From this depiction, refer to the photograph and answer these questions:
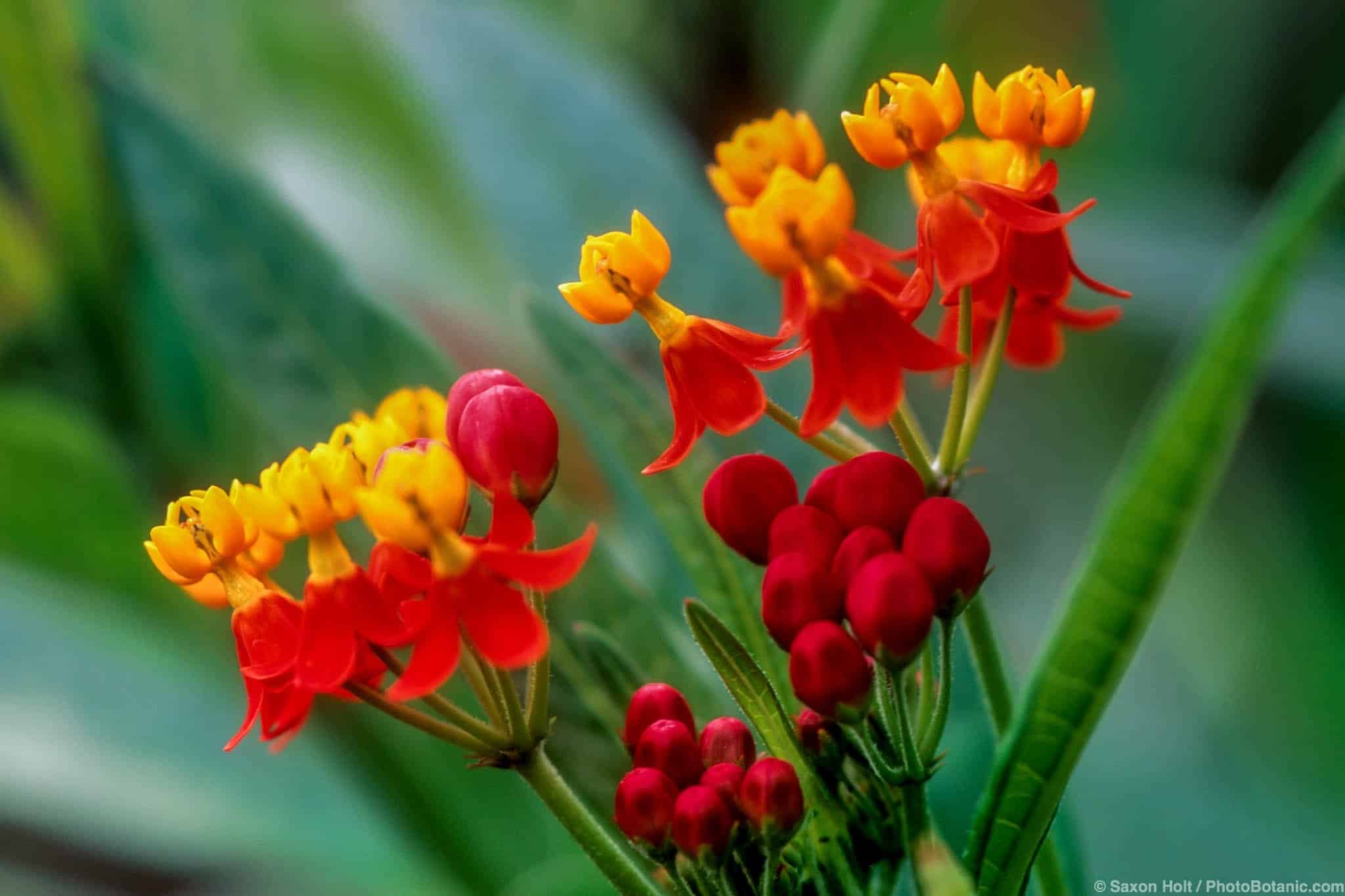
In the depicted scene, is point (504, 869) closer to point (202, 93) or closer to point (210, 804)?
point (210, 804)

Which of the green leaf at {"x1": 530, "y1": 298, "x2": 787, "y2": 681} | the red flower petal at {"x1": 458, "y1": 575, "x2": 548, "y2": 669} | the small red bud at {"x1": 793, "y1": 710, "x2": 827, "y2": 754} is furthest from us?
the green leaf at {"x1": 530, "y1": 298, "x2": 787, "y2": 681}

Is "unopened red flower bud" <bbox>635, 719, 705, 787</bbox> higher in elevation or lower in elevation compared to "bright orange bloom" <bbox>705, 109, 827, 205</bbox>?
lower

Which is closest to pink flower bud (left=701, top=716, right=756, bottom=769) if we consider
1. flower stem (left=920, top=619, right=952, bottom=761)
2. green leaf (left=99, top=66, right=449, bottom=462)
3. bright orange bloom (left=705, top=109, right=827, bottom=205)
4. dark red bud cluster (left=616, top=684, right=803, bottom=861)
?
dark red bud cluster (left=616, top=684, right=803, bottom=861)

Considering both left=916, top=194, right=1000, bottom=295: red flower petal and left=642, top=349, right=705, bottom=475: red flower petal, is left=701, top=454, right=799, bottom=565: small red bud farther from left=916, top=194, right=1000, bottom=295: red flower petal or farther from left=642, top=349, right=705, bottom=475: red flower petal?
left=916, top=194, right=1000, bottom=295: red flower petal

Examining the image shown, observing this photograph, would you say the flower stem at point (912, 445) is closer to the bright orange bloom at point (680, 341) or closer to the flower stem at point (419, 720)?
the bright orange bloom at point (680, 341)

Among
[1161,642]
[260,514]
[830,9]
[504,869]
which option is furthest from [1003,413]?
[260,514]

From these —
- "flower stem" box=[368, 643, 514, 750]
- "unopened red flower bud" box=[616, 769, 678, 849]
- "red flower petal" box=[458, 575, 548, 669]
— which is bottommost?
"flower stem" box=[368, 643, 514, 750]

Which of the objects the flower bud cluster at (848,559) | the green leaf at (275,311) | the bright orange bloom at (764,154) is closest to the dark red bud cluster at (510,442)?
the flower bud cluster at (848,559)
